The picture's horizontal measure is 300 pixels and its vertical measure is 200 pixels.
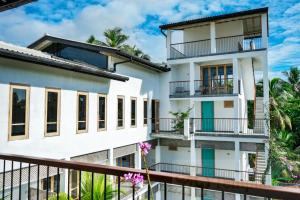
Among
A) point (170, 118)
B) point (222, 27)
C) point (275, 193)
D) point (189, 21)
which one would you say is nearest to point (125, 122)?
point (170, 118)

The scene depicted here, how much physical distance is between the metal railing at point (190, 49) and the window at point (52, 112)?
30.5 feet

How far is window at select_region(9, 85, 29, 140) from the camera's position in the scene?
7.61m

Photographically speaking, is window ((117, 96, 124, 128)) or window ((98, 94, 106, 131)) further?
window ((117, 96, 124, 128))

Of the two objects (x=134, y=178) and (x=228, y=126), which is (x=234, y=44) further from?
(x=134, y=178)

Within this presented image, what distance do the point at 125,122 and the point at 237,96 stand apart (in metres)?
6.80

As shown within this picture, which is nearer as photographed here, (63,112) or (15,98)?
(15,98)

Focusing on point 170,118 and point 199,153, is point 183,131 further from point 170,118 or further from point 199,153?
point 199,153

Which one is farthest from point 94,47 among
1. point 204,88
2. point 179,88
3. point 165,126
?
point 204,88

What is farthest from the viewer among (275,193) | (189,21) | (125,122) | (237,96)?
(189,21)

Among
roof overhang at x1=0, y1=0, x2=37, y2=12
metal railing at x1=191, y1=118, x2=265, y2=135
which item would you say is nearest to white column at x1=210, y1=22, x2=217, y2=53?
metal railing at x1=191, y1=118, x2=265, y2=135

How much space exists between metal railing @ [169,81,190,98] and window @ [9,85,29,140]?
1016 cm

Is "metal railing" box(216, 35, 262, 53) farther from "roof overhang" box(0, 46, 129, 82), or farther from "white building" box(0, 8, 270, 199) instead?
"roof overhang" box(0, 46, 129, 82)

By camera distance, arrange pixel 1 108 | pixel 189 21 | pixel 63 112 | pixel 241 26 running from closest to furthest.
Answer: pixel 1 108
pixel 63 112
pixel 189 21
pixel 241 26

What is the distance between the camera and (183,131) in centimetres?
1459
